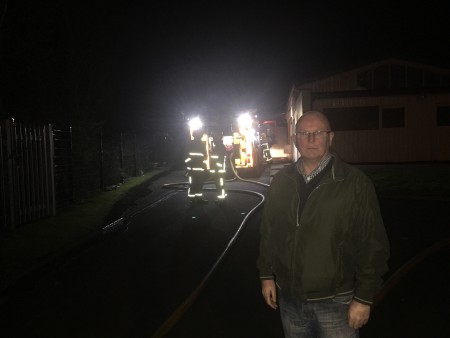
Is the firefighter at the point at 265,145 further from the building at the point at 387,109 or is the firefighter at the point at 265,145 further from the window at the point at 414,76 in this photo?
the window at the point at 414,76

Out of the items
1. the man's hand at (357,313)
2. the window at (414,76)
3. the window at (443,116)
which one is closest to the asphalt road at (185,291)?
the man's hand at (357,313)

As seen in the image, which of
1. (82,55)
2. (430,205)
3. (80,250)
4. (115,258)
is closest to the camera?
(115,258)

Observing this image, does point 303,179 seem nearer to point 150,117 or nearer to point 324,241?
point 324,241

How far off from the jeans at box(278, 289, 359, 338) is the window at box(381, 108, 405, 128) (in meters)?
19.6

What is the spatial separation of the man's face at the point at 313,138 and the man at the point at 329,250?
1 cm

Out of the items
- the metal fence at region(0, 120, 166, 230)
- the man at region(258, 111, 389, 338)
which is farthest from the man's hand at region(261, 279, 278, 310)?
the metal fence at region(0, 120, 166, 230)

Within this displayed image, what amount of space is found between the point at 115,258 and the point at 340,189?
541cm

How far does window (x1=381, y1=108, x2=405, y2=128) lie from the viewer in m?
21.0

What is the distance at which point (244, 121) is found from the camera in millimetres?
17359

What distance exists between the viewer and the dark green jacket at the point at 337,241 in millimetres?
2584

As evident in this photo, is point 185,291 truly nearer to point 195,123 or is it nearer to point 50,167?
point 50,167

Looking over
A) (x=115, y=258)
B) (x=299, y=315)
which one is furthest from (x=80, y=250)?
(x=299, y=315)

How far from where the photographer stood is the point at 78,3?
61.9 ft

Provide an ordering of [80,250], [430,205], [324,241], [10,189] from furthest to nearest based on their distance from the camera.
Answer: [430,205]
[10,189]
[80,250]
[324,241]
